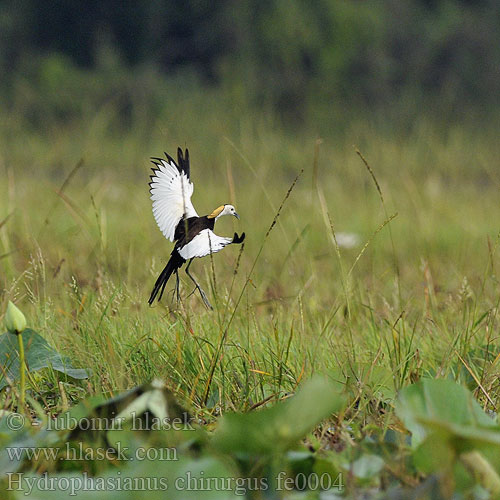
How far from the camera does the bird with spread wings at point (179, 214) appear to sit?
3.88 feet

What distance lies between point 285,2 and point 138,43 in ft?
7.03

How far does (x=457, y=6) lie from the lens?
1162 cm

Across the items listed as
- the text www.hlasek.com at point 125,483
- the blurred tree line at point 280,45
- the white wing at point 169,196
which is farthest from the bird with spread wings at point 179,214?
the blurred tree line at point 280,45

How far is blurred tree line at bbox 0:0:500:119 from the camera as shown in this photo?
984 centimetres

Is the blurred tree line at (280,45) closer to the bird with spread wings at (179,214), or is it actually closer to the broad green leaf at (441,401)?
the bird with spread wings at (179,214)

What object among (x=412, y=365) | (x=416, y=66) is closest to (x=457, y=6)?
(x=416, y=66)

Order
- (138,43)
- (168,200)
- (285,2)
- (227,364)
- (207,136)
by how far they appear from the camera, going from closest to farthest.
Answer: (168,200), (227,364), (207,136), (285,2), (138,43)

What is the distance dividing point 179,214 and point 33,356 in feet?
1.39

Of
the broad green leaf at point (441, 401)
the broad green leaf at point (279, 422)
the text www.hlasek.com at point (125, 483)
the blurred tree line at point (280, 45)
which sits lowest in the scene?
the text www.hlasek.com at point (125, 483)

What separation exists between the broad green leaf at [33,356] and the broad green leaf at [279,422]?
1.71 ft

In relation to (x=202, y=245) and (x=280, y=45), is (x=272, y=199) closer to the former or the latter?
(x=202, y=245)

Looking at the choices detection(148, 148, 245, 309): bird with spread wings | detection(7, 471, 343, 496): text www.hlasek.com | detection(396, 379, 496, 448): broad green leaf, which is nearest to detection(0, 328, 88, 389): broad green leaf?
detection(148, 148, 245, 309): bird with spread wings

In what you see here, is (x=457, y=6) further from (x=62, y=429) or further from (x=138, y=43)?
(x=62, y=429)

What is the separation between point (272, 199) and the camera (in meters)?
4.73
